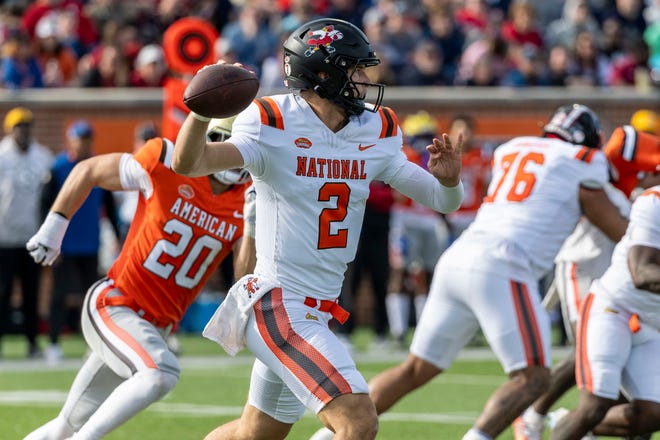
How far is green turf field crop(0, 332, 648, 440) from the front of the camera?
332 inches

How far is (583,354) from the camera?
655 centimetres

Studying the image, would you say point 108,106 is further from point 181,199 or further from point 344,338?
point 181,199

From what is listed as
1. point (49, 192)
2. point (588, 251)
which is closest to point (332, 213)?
point (588, 251)

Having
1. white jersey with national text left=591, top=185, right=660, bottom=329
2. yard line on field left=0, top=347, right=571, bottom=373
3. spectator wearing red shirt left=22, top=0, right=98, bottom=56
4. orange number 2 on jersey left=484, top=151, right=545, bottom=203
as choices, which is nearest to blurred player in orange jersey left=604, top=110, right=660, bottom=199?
orange number 2 on jersey left=484, top=151, right=545, bottom=203

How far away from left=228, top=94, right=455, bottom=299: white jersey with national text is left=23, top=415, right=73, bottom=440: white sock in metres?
1.34

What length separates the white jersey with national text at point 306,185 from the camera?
17.1 ft

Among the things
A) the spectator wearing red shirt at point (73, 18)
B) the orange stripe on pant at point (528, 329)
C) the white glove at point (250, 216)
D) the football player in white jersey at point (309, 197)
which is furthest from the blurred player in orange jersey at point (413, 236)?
the football player in white jersey at point (309, 197)

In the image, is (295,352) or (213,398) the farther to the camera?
(213,398)

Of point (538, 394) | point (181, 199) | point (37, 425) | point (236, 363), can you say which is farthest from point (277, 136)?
point (236, 363)

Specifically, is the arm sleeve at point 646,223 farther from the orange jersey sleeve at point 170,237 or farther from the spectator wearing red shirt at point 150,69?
the spectator wearing red shirt at point 150,69

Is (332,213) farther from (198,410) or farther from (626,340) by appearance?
(198,410)

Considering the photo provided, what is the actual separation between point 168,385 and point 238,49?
10.6 m

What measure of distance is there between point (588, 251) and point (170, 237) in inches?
108

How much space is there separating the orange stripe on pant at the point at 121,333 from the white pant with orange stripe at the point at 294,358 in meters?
0.75
